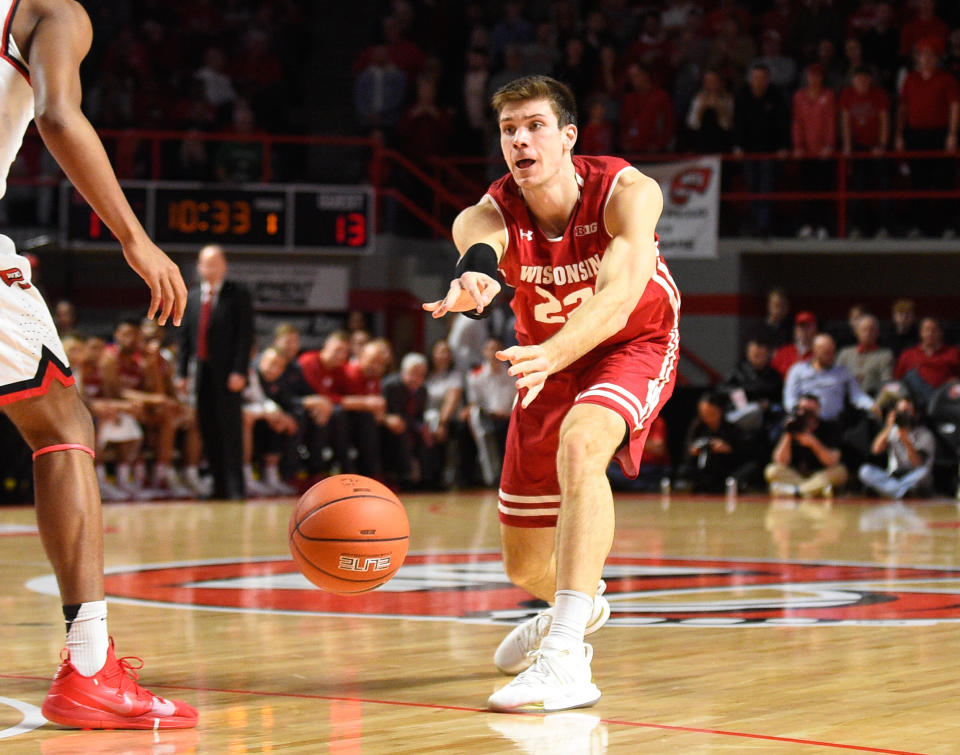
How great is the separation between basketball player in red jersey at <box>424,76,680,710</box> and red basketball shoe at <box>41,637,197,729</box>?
861mm

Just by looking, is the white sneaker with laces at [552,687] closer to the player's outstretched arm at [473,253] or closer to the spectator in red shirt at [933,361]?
the player's outstretched arm at [473,253]

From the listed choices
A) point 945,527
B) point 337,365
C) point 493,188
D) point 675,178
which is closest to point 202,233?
point 337,365

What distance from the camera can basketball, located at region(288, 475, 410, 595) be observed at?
5031 millimetres

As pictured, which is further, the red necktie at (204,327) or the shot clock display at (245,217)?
the shot clock display at (245,217)

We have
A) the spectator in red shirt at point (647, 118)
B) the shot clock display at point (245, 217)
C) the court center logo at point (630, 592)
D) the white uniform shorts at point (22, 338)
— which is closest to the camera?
the white uniform shorts at point (22, 338)

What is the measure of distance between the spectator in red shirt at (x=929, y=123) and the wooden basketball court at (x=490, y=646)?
735 cm

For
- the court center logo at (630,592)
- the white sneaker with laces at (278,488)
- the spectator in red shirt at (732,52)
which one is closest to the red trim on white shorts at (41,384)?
the court center logo at (630,592)

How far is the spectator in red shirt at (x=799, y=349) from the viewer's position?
14.4 meters

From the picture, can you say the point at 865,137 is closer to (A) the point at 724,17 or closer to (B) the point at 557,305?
(A) the point at 724,17

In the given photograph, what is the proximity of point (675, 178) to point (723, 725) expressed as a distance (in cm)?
1287

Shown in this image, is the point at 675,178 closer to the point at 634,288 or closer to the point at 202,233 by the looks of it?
the point at 202,233

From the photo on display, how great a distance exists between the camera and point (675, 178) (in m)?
16.4

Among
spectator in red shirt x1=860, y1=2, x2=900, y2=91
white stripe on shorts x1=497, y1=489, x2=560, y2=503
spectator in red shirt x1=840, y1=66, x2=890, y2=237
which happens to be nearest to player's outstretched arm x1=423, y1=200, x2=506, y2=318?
white stripe on shorts x1=497, y1=489, x2=560, y2=503

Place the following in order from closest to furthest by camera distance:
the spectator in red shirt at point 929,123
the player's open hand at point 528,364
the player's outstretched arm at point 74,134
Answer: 1. the player's outstretched arm at point 74,134
2. the player's open hand at point 528,364
3. the spectator in red shirt at point 929,123
